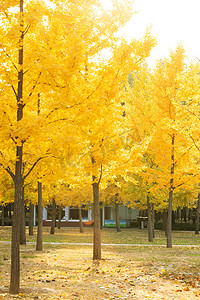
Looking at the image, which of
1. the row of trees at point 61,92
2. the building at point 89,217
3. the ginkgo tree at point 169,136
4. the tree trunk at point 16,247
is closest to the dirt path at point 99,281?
the tree trunk at point 16,247

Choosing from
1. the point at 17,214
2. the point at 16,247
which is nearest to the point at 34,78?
the point at 17,214

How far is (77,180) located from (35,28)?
636 centimetres

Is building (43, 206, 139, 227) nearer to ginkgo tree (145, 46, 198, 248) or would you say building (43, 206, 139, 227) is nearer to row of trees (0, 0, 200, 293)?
ginkgo tree (145, 46, 198, 248)

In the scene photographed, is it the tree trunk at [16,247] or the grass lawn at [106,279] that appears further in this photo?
the grass lawn at [106,279]

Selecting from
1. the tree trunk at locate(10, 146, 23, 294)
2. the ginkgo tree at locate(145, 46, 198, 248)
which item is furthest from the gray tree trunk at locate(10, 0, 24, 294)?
the ginkgo tree at locate(145, 46, 198, 248)

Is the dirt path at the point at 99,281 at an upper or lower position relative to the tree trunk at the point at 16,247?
lower

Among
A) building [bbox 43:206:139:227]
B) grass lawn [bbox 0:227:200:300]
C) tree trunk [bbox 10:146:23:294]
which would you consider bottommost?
building [bbox 43:206:139:227]

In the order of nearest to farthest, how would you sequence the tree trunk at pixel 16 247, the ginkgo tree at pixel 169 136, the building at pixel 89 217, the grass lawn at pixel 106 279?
the tree trunk at pixel 16 247 < the grass lawn at pixel 106 279 < the ginkgo tree at pixel 169 136 < the building at pixel 89 217

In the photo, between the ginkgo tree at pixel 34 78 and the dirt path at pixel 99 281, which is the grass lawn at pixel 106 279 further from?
the ginkgo tree at pixel 34 78

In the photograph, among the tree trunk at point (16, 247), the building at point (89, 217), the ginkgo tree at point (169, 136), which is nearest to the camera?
the tree trunk at point (16, 247)

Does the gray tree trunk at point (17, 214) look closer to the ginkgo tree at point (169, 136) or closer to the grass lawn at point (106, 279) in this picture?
the grass lawn at point (106, 279)

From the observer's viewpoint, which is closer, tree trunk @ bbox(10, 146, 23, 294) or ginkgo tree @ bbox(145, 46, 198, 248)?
tree trunk @ bbox(10, 146, 23, 294)

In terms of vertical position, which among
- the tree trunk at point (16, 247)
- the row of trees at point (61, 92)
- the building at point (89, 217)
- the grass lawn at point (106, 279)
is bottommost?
the building at point (89, 217)

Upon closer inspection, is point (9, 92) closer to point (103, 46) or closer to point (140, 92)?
point (103, 46)
